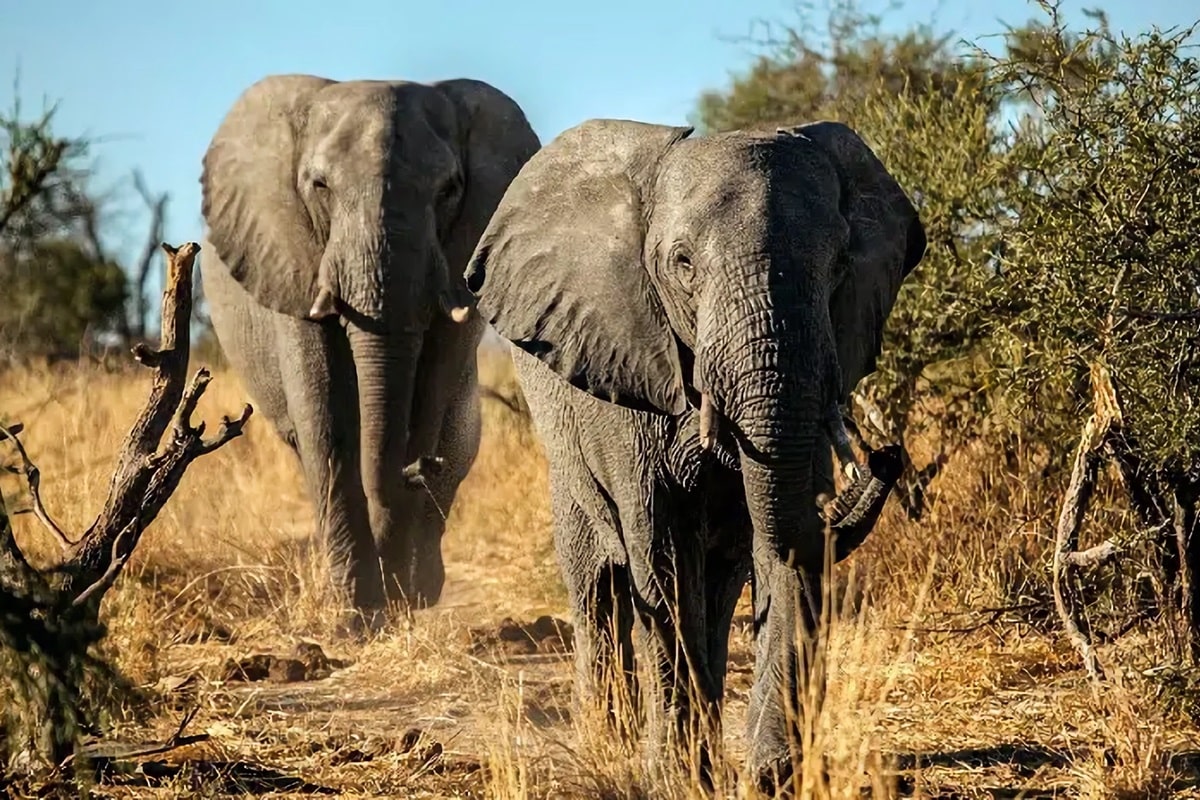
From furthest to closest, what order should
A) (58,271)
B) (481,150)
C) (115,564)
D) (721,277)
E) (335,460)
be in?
(58,271) → (481,150) → (335,460) → (115,564) → (721,277)

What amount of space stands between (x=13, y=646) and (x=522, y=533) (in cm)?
615

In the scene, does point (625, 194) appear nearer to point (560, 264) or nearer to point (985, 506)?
point (560, 264)

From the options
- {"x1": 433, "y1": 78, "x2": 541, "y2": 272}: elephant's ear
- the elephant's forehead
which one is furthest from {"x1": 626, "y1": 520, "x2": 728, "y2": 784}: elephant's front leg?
{"x1": 433, "y1": 78, "x2": 541, "y2": 272}: elephant's ear

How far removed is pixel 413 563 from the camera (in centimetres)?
902

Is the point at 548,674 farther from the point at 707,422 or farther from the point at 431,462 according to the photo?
the point at 707,422

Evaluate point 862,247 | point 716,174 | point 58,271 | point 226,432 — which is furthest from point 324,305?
point 58,271

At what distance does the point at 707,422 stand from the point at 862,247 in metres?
0.79

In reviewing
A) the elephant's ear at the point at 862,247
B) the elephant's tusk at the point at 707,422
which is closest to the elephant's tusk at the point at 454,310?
the elephant's ear at the point at 862,247

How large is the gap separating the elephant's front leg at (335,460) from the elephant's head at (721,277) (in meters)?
3.05

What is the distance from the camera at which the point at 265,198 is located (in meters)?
9.35

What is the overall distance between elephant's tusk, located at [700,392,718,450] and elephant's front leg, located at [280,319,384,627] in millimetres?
4178

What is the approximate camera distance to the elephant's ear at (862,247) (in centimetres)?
526

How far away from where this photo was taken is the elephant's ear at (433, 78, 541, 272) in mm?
9117

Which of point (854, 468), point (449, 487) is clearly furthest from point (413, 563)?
point (854, 468)
